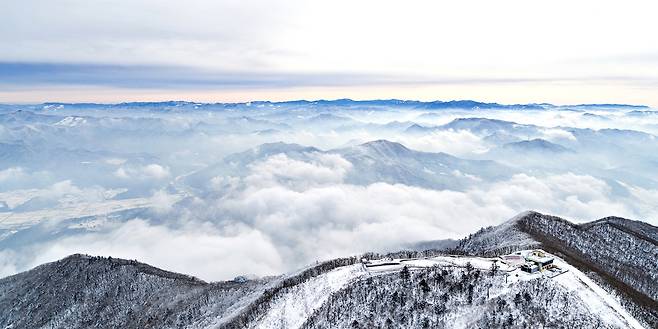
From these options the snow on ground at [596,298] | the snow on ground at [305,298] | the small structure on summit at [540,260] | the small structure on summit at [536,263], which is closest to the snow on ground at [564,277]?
the snow on ground at [596,298]

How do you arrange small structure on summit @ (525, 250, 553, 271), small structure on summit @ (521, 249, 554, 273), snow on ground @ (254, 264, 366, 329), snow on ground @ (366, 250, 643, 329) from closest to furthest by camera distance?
snow on ground @ (366, 250, 643, 329) → small structure on summit @ (521, 249, 554, 273) → snow on ground @ (254, 264, 366, 329) → small structure on summit @ (525, 250, 553, 271)

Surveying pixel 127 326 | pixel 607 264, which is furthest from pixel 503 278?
pixel 127 326

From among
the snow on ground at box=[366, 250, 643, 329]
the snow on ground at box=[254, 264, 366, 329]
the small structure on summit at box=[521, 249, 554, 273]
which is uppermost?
the small structure on summit at box=[521, 249, 554, 273]

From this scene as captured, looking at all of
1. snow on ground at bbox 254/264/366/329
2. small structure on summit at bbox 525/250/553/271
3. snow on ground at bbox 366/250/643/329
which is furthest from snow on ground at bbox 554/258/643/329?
snow on ground at bbox 254/264/366/329

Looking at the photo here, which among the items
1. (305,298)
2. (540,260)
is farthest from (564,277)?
(305,298)

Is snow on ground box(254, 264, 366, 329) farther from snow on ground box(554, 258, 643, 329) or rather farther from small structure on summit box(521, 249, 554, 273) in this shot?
snow on ground box(554, 258, 643, 329)

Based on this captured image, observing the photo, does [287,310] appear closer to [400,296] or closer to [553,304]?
[400,296]

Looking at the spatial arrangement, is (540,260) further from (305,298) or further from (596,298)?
(305,298)

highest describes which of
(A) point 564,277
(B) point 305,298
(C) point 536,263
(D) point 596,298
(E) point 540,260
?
(E) point 540,260
